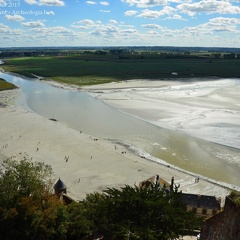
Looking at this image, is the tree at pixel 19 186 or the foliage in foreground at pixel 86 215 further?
the tree at pixel 19 186

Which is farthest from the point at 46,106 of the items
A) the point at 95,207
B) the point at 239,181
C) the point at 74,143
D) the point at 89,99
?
the point at 95,207

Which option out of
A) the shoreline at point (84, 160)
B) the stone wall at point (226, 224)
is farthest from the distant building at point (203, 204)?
the stone wall at point (226, 224)

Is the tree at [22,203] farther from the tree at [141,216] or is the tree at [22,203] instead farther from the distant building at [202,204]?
the distant building at [202,204]

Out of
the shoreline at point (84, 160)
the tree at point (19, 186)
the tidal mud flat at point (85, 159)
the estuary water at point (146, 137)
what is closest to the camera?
the tree at point (19, 186)

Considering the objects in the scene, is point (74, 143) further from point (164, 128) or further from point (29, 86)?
point (29, 86)

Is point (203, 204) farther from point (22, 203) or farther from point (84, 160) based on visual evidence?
point (84, 160)

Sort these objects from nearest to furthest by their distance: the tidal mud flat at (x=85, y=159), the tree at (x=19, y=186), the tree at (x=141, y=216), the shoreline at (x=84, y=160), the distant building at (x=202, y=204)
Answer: the tree at (x=141, y=216) → the tree at (x=19, y=186) → the distant building at (x=202, y=204) → the shoreline at (x=84, y=160) → the tidal mud flat at (x=85, y=159)
